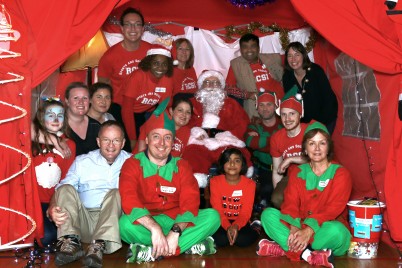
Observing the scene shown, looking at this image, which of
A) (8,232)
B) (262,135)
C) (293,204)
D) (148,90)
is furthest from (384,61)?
(8,232)

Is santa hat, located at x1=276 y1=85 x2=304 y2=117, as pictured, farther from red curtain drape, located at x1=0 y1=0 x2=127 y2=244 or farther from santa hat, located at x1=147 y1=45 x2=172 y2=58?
red curtain drape, located at x1=0 y1=0 x2=127 y2=244

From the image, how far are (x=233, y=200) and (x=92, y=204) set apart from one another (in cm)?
115

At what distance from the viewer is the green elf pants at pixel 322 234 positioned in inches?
176

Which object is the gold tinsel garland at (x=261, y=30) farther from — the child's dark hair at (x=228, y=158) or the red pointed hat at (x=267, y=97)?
the child's dark hair at (x=228, y=158)

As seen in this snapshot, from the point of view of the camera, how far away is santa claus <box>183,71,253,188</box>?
586cm

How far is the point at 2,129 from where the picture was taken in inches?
175

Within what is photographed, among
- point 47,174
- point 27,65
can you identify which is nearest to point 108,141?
point 47,174

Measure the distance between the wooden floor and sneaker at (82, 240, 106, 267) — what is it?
110 mm

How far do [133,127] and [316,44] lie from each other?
2.56 m

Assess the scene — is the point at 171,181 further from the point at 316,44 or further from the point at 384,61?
the point at 316,44

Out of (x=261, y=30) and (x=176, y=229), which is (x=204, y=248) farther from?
(x=261, y=30)

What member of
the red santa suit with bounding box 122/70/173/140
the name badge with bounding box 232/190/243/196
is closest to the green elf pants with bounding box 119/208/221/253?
the name badge with bounding box 232/190/243/196

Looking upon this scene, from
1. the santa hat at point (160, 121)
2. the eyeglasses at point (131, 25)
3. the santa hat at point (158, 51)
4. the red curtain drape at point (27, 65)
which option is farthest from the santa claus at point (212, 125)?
the red curtain drape at point (27, 65)

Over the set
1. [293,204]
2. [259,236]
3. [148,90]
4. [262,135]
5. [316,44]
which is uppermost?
[316,44]
